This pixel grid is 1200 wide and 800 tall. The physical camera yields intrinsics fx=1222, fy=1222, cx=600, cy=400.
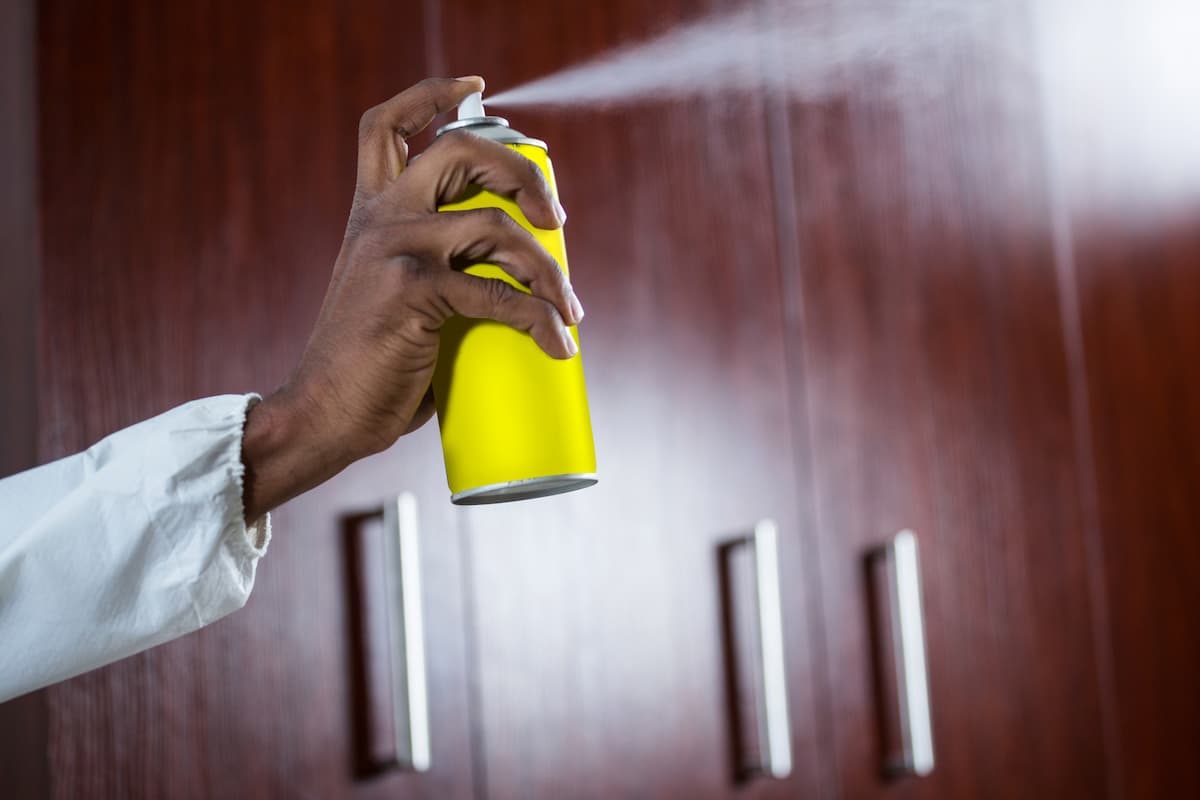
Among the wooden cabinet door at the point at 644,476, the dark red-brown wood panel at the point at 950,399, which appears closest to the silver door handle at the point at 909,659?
the dark red-brown wood panel at the point at 950,399

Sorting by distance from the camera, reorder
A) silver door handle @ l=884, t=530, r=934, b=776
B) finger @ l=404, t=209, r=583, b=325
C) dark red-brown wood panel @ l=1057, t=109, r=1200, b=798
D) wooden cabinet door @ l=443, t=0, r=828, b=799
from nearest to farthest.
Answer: finger @ l=404, t=209, r=583, b=325 → wooden cabinet door @ l=443, t=0, r=828, b=799 → silver door handle @ l=884, t=530, r=934, b=776 → dark red-brown wood panel @ l=1057, t=109, r=1200, b=798

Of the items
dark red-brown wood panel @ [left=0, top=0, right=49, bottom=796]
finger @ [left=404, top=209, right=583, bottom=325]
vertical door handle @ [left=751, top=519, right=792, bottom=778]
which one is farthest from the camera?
vertical door handle @ [left=751, top=519, right=792, bottom=778]

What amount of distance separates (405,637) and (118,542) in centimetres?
38

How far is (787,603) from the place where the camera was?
133 cm

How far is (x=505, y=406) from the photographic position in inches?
24.9

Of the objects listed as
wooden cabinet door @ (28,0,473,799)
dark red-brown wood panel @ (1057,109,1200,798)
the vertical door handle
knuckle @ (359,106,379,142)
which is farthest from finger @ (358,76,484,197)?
dark red-brown wood panel @ (1057,109,1200,798)

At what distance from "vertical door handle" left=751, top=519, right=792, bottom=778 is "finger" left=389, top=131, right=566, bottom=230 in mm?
715

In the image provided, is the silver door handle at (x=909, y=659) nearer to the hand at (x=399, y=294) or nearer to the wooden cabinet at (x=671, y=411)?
the wooden cabinet at (x=671, y=411)

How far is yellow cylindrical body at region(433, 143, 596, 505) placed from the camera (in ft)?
2.07

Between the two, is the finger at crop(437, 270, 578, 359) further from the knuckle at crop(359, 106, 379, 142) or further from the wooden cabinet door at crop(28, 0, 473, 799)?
the wooden cabinet door at crop(28, 0, 473, 799)

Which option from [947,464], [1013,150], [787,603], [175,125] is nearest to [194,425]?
[175,125]

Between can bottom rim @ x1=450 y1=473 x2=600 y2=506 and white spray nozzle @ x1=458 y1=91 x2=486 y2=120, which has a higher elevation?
white spray nozzle @ x1=458 y1=91 x2=486 y2=120

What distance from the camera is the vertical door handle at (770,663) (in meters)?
1.24

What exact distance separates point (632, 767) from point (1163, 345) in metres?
1.09
